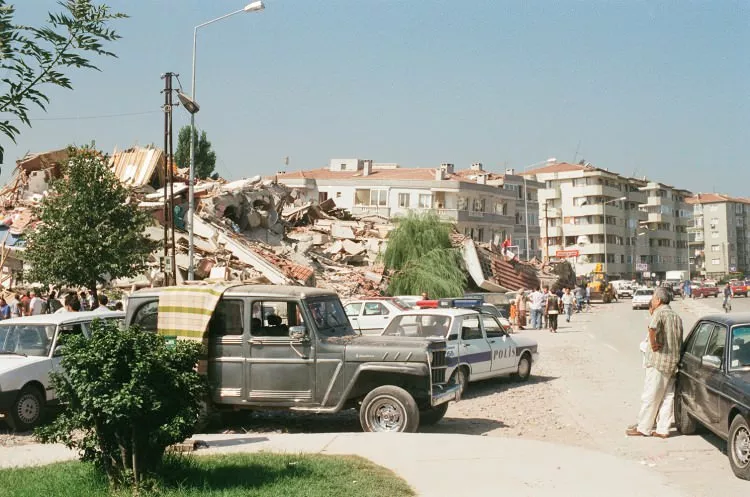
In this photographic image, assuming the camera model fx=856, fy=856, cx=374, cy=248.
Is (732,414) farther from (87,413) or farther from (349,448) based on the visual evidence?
(87,413)

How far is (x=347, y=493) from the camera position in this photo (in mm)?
7520

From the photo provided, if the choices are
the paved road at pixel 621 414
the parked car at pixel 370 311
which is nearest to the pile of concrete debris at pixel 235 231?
the parked car at pixel 370 311

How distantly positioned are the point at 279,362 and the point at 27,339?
15.1ft

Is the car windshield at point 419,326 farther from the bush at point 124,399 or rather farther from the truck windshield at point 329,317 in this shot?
the bush at point 124,399

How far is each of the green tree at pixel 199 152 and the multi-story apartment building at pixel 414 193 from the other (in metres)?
8.37

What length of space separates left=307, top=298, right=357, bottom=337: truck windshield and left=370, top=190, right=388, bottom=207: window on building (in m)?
76.3

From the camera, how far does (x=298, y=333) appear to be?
1143cm

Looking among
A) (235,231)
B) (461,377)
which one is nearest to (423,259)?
(235,231)

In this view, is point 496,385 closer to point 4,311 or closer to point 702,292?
point 4,311

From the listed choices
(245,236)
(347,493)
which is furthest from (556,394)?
(245,236)

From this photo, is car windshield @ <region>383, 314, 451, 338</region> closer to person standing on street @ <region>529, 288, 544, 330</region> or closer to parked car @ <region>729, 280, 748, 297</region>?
person standing on street @ <region>529, 288, 544, 330</region>

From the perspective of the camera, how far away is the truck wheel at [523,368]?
58.8 feet

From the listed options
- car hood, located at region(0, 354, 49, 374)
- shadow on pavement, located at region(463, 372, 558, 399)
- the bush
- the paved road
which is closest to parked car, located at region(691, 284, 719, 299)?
the paved road

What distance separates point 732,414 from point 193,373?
5438 mm
